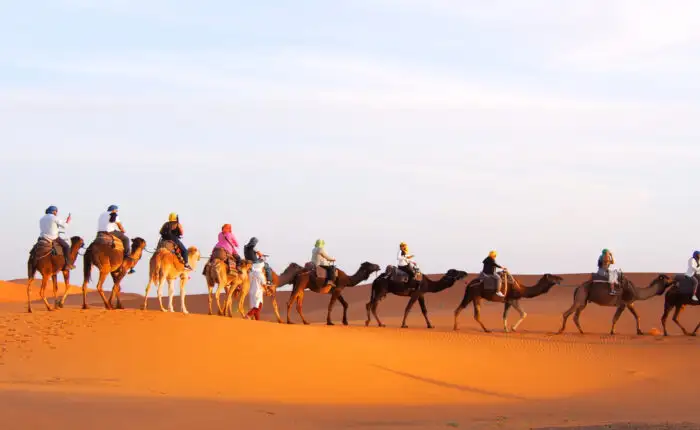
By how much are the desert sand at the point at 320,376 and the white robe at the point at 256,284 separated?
2.08 metres

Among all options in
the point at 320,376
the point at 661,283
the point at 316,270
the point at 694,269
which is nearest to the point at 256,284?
the point at 316,270

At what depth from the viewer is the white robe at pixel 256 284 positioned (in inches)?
1075

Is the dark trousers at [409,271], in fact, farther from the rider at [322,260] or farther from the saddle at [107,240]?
the saddle at [107,240]

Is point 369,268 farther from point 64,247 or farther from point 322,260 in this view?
point 64,247

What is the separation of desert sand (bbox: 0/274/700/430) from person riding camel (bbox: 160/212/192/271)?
201cm

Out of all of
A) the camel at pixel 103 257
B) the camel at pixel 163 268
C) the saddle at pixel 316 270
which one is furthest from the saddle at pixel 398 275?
the camel at pixel 103 257

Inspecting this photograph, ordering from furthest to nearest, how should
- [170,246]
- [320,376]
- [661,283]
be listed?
[661,283]
[170,246]
[320,376]

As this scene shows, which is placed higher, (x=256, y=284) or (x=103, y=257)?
(x=103, y=257)

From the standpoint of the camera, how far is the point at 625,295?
2834 cm

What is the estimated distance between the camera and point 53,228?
23844mm

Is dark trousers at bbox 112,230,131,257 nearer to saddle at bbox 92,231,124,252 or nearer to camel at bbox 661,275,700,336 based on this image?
saddle at bbox 92,231,124,252

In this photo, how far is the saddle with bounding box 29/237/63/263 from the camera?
23.7 m

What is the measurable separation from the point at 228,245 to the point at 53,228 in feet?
17.3

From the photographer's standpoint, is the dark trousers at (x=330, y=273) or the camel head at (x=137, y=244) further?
the dark trousers at (x=330, y=273)
